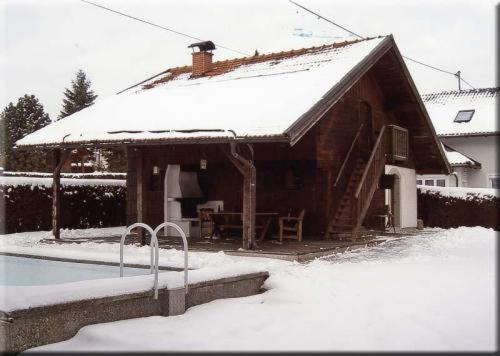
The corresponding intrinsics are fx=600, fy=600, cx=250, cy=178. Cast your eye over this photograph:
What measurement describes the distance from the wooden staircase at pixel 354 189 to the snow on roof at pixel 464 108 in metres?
14.0

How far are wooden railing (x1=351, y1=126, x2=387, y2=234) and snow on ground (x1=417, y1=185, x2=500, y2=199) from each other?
5409mm

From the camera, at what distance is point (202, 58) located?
20203mm

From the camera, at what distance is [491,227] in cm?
2066

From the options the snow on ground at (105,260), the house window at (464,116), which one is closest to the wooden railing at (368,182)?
the snow on ground at (105,260)

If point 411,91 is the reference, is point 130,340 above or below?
below

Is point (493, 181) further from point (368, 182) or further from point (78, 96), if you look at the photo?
point (78, 96)

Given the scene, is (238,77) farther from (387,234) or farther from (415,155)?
(415,155)

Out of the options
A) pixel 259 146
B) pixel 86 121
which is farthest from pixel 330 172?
pixel 86 121

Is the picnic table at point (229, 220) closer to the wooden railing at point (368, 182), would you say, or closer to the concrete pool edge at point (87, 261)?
the wooden railing at point (368, 182)

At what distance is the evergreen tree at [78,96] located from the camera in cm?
5488

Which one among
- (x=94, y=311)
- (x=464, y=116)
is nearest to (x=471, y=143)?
(x=464, y=116)

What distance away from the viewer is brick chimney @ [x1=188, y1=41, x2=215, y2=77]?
20156 mm

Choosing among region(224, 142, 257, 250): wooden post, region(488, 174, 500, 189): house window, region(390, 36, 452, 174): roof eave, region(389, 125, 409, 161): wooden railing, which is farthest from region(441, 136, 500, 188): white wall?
region(224, 142, 257, 250): wooden post

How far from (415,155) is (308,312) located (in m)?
15.7
